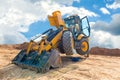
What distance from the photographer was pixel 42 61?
12.8 metres

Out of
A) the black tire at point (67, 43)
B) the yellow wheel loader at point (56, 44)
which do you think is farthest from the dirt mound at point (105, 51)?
the black tire at point (67, 43)

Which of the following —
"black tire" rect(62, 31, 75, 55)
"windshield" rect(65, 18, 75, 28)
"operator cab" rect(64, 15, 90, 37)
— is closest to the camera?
"black tire" rect(62, 31, 75, 55)

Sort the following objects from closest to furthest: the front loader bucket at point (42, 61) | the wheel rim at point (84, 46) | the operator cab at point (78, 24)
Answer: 1. the front loader bucket at point (42, 61)
2. the wheel rim at point (84, 46)
3. the operator cab at point (78, 24)

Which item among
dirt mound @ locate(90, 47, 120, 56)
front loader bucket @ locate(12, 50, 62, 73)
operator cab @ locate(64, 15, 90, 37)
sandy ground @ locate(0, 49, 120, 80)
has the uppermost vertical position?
operator cab @ locate(64, 15, 90, 37)

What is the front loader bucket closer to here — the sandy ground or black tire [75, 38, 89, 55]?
the sandy ground

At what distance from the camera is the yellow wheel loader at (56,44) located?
13055 mm

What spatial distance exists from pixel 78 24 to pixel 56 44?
247 cm

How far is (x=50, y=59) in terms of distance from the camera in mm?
12852

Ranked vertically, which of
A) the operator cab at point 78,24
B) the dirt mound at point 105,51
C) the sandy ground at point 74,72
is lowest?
the sandy ground at point 74,72

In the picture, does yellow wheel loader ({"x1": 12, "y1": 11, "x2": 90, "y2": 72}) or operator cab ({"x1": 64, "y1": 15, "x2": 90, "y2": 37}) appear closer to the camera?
yellow wheel loader ({"x1": 12, "y1": 11, "x2": 90, "y2": 72})

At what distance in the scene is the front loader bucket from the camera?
41.7ft

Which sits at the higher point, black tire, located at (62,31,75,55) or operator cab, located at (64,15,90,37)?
operator cab, located at (64,15,90,37)

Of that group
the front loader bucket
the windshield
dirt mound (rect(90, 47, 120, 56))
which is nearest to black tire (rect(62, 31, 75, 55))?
the front loader bucket

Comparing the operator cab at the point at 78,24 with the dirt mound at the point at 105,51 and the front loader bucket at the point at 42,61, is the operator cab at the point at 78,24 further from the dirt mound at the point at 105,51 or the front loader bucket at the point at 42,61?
the dirt mound at the point at 105,51
